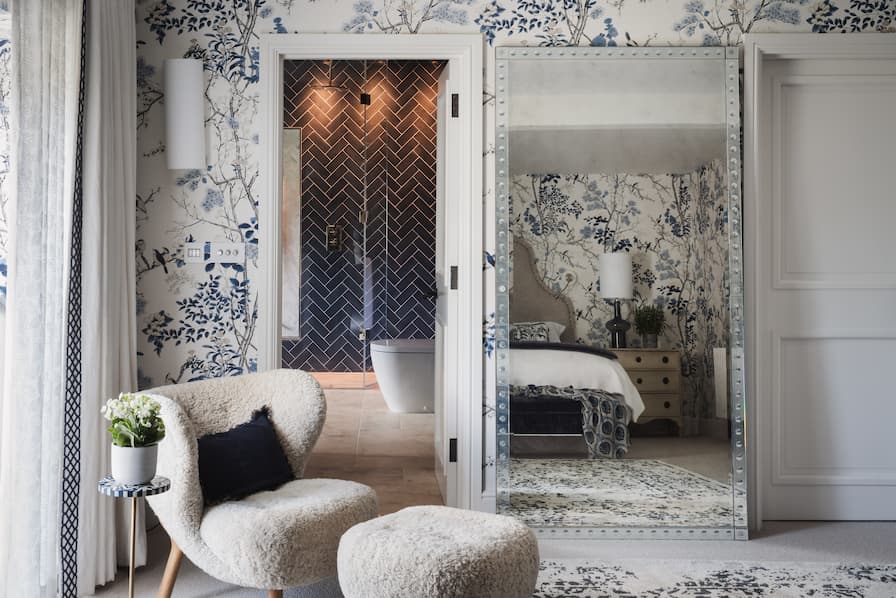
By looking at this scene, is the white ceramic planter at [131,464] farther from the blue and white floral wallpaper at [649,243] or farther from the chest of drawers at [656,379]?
the chest of drawers at [656,379]

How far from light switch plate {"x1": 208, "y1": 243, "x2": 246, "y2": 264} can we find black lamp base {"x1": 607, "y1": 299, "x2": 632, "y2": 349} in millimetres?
1551

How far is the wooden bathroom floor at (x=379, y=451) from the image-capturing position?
3646 mm

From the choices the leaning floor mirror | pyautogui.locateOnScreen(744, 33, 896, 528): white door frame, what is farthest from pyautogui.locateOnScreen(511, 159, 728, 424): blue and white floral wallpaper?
pyautogui.locateOnScreen(744, 33, 896, 528): white door frame

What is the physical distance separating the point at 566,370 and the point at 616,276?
443mm

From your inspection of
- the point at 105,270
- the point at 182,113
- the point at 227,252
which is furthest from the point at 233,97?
the point at 105,270

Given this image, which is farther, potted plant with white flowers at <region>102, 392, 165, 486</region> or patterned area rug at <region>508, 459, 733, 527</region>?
patterned area rug at <region>508, 459, 733, 527</region>

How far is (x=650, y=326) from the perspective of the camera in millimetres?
3086

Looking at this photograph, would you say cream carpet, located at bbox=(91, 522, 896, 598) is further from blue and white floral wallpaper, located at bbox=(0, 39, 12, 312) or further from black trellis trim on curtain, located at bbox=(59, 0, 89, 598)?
blue and white floral wallpaper, located at bbox=(0, 39, 12, 312)

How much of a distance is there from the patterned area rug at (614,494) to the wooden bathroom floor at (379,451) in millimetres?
524

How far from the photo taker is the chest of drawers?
3086 millimetres

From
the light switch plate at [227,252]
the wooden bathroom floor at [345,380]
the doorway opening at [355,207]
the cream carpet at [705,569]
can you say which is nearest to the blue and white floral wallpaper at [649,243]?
the cream carpet at [705,569]

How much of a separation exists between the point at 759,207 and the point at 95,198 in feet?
8.39

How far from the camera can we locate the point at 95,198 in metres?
2.48

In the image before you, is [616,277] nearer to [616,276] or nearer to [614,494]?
[616,276]
